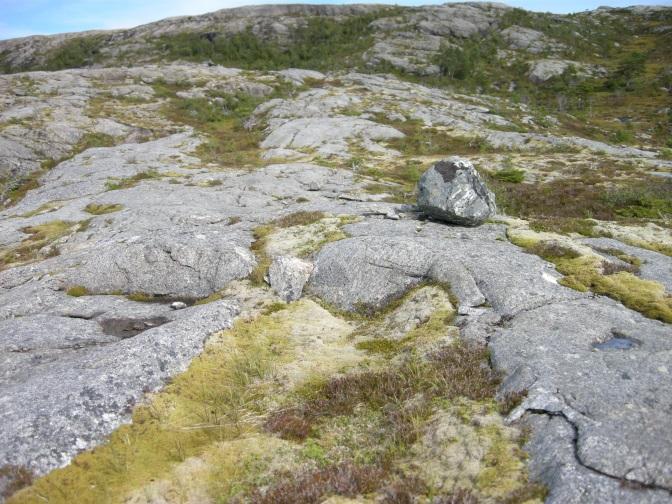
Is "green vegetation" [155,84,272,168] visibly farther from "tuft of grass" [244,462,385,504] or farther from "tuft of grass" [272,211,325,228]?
"tuft of grass" [244,462,385,504]

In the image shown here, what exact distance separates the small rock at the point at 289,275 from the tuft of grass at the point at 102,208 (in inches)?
768

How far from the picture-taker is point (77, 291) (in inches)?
726

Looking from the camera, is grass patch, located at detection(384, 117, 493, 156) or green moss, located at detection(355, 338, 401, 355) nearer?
green moss, located at detection(355, 338, 401, 355)

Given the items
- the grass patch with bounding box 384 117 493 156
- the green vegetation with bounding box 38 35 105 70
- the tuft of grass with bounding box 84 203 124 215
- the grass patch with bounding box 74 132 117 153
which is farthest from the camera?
the green vegetation with bounding box 38 35 105 70

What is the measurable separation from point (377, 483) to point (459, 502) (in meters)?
1.48

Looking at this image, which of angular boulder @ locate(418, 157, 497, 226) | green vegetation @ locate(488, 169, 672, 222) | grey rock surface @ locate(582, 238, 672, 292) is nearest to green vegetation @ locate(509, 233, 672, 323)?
grey rock surface @ locate(582, 238, 672, 292)

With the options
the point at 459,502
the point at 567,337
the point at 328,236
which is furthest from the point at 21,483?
the point at 328,236

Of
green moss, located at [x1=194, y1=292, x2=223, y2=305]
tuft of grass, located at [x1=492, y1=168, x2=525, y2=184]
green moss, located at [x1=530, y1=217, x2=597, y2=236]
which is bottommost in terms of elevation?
tuft of grass, located at [x1=492, y1=168, x2=525, y2=184]

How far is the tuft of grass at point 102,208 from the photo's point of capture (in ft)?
103

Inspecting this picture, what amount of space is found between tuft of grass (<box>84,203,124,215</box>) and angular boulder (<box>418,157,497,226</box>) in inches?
903

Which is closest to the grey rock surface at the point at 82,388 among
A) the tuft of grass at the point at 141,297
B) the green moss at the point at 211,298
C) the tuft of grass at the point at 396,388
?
the green moss at the point at 211,298

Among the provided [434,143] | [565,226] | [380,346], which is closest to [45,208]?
[380,346]

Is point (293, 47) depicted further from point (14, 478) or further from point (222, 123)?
point (14, 478)

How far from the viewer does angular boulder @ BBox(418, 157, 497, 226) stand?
21016mm
